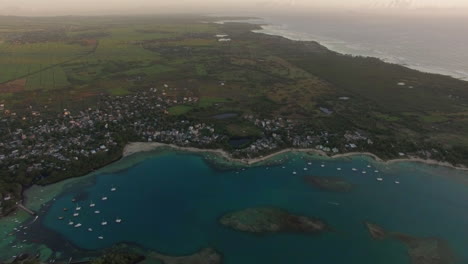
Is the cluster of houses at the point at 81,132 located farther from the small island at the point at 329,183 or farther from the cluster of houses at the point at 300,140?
the small island at the point at 329,183

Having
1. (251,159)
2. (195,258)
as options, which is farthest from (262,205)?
(195,258)

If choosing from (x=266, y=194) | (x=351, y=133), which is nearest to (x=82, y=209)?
(x=266, y=194)

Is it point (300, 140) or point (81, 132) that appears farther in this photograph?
point (81, 132)

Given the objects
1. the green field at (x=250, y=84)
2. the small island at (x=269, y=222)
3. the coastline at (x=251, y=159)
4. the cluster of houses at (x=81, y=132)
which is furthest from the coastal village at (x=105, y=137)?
the small island at (x=269, y=222)

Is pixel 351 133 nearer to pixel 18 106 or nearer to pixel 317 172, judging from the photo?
pixel 317 172

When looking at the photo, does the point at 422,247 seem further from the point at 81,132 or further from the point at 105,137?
the point at 81,132

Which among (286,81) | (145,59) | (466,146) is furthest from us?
(145,59)
